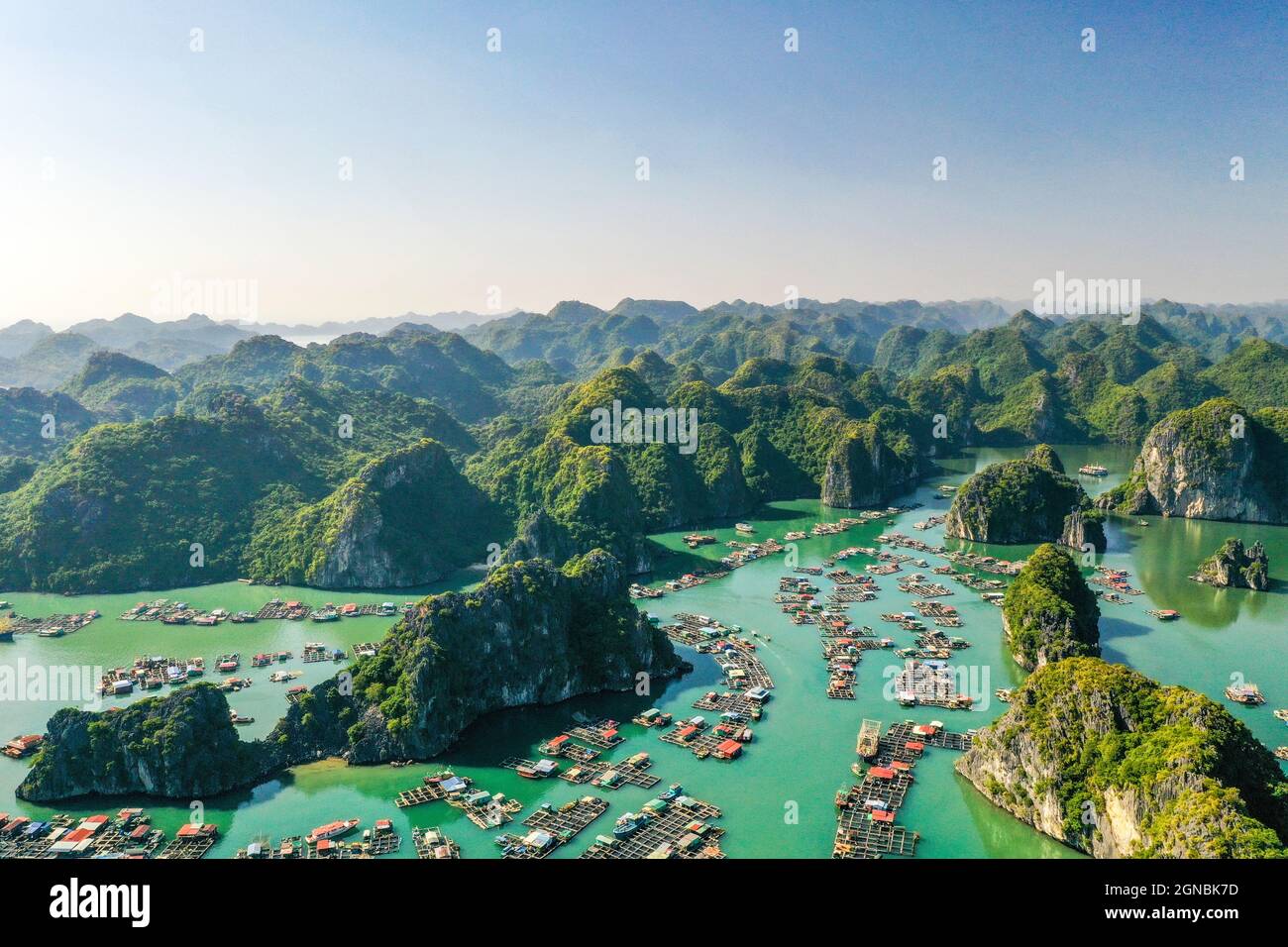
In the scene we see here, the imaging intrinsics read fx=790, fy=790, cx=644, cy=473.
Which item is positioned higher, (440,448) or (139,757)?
(440,448)

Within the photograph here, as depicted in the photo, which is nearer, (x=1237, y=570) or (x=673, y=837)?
(x=673, y=837)

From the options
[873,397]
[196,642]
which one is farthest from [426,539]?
[873,397]

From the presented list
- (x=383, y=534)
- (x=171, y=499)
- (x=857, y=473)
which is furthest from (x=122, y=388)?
(x=857, y=473)

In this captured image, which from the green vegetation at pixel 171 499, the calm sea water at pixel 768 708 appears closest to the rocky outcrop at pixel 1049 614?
the calm sea water at pixel 768 708

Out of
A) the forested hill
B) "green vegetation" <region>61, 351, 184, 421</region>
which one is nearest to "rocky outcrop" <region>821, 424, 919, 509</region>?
the forested hill

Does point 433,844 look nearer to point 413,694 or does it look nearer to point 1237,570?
point 413,694
